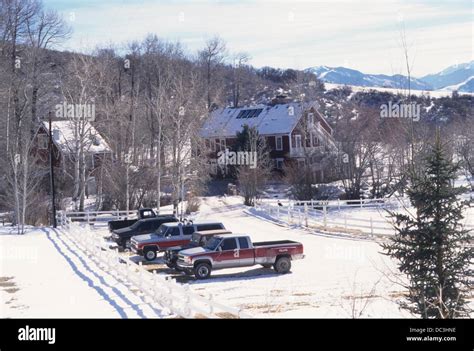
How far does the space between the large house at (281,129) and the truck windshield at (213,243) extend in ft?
115

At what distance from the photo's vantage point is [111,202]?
42.9 m

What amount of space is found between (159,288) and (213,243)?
617 centimetres

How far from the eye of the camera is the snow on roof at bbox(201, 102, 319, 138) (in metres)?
61.8

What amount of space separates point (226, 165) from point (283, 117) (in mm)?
10149

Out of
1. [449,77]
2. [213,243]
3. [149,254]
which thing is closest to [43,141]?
[149,254]

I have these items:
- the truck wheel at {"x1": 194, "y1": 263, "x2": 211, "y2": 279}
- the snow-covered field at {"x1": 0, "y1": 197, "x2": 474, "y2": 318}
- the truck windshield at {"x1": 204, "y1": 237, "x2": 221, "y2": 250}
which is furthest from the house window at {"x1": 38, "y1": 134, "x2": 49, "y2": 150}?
the truck wheel at {"x1": 194, "y1": 263, "x2": 211, "y2": 279}

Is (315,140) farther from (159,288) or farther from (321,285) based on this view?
(159,288)

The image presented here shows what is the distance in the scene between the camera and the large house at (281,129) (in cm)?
5909

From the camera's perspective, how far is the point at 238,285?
18469 mm

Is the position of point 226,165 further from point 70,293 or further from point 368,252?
point 70,293

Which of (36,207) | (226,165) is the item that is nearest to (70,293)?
(36,207)

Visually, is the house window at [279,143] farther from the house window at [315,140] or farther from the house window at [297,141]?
the house window at [315,140]

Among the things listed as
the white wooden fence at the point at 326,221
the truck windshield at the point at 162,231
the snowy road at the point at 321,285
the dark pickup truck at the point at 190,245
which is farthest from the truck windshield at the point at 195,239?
the white wooden fence at the point at 326,221
